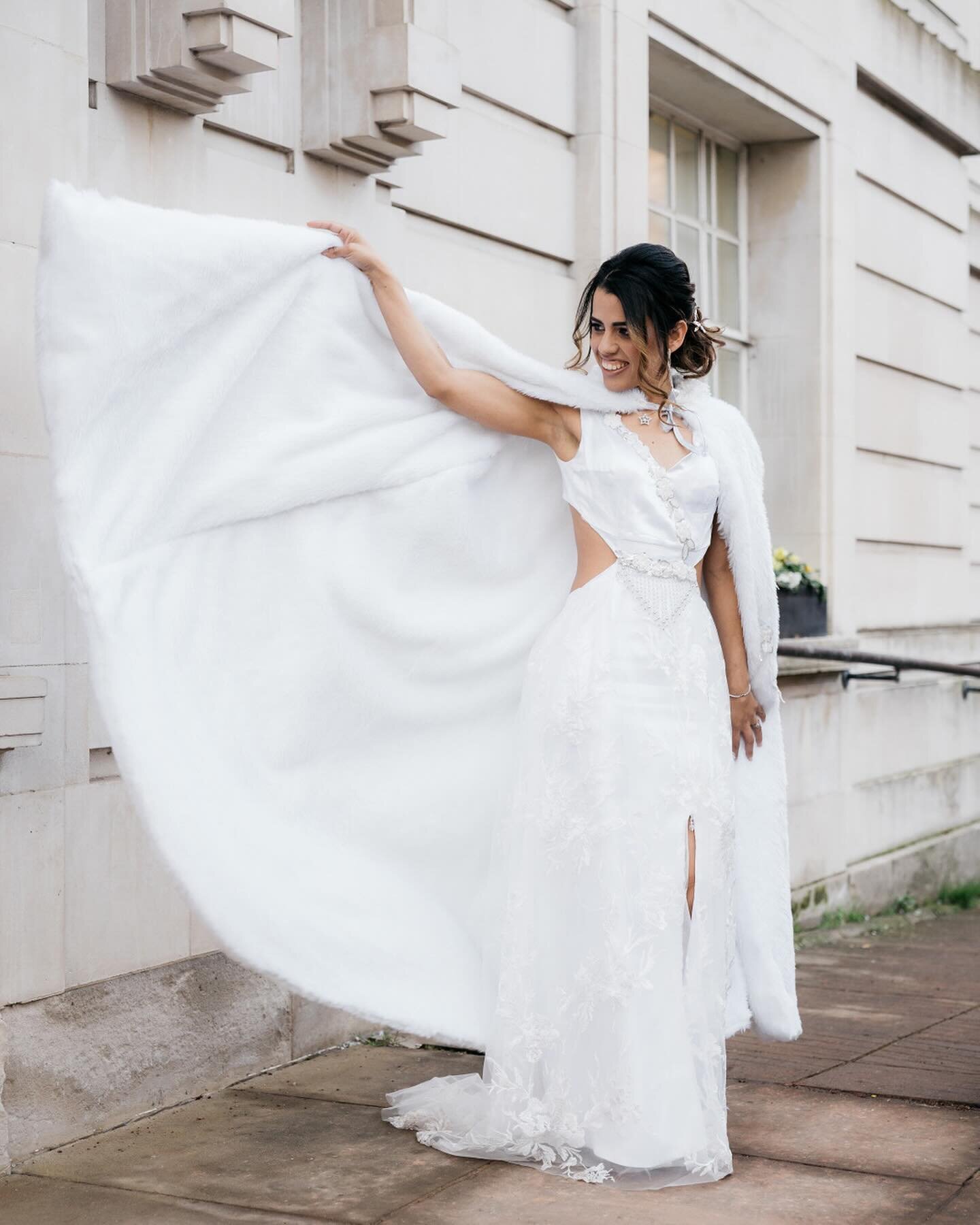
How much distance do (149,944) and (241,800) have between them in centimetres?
104

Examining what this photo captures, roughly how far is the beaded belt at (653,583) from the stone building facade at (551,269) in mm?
1454

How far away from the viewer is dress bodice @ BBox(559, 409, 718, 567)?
13.5ft

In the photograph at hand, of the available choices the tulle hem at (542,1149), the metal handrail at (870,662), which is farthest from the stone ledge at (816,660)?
the tulle hem at (542,1149)

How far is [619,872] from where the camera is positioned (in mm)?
3984

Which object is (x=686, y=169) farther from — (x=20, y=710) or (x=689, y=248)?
(x=20, y=710)

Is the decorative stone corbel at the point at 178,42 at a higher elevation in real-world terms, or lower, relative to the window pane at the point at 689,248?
lower

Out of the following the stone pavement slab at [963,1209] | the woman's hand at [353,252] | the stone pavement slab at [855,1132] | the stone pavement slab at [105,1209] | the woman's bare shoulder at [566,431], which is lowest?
the stone pavement slab at [855,1132]

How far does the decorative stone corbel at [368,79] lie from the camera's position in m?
5.02

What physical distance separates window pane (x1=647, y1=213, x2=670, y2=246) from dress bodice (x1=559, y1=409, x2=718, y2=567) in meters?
3.89

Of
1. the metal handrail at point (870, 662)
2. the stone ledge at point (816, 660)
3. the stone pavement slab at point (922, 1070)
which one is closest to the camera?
the stone pavement slab at point (922, 1070)

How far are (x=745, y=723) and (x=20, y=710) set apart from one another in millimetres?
1924

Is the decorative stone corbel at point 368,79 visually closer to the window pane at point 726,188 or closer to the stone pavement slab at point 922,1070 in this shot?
the stone pavement slab at point 922,1070

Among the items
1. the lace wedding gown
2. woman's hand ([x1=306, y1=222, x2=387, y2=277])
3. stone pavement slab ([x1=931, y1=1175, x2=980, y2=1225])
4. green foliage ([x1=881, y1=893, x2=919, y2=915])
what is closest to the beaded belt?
the lace wedding gown

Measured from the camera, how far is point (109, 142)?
14.2ft
